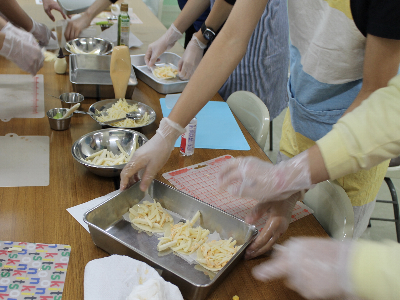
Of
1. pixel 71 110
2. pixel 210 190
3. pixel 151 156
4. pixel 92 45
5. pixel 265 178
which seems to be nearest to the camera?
pixel 265 178

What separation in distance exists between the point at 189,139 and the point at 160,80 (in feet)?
2.27

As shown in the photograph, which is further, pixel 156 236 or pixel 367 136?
pixel 156 236

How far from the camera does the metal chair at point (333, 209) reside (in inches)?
43.0

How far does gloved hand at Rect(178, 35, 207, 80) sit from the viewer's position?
→ 6.76 ft

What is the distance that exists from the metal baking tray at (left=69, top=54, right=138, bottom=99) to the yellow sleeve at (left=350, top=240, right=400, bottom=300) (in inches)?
56.5

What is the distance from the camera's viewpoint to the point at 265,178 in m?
0.95

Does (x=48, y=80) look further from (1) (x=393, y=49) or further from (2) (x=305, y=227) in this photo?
(1) (x=393, y=49)

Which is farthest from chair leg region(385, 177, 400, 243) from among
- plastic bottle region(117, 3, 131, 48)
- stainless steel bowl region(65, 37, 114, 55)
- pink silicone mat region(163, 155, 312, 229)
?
stainless steel bowl region(65, 37, 114, 55)

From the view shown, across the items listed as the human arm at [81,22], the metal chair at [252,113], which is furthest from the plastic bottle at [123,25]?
the metal chair at [252,113]

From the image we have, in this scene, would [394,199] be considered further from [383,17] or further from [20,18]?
[20,18]

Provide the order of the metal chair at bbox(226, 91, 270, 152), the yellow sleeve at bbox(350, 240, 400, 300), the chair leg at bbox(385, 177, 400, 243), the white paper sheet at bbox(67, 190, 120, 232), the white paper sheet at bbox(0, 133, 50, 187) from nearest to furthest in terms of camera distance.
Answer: the yellow sleeve at bbox(350, 240, 400, 300) → the white paper sheet at bbox(67, 190, 120, 232) → the white paper sheet at bbox(0, 133, 50, 187) → the metal chair at bbox(226, 91, 270, 152) → the chair leg at bbox(385, 177, 400, 243)

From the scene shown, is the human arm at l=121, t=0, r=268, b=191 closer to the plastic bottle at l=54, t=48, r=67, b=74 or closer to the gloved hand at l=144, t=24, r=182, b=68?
the gloved hand at l=144, t=24, r=182, b=68

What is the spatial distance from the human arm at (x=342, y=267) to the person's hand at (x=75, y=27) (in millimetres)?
2205

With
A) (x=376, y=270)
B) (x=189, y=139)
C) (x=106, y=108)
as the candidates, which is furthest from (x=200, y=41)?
(x=376, y=270)
